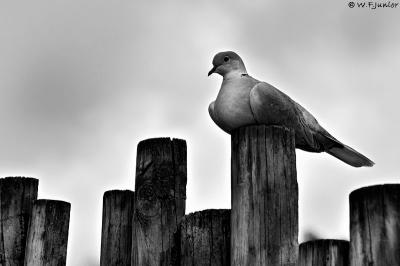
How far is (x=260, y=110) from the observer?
6152 mm

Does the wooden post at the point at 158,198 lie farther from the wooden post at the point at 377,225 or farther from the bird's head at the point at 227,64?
the wooden post at the point at 377,225

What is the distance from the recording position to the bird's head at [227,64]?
6.98 meters

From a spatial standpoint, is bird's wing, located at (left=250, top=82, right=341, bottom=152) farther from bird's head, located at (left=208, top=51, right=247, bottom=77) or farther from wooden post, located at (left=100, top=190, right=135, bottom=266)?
wooden post, located at (left=100, top=190, right=135, bottom=266)

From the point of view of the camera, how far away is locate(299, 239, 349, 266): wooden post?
5.72m

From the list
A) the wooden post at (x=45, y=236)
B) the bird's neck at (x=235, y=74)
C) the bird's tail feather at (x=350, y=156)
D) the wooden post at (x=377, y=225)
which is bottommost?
the wooden post at (x=377, y=225)

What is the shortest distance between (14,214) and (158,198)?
2.22 m

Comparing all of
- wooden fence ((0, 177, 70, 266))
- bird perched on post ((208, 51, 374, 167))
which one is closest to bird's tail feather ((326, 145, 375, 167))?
bird perched on post ((208, 51, 374, 167))

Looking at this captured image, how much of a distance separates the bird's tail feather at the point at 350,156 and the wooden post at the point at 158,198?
197 cm

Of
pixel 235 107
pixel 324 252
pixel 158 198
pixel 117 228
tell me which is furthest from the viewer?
pixel 117 228

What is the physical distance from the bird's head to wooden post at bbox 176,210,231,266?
196 centimetres

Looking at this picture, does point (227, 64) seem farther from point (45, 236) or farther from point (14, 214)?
point (14, 214)

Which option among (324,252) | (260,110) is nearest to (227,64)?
(260,110)

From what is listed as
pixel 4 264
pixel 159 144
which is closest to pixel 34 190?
pixel 4 264

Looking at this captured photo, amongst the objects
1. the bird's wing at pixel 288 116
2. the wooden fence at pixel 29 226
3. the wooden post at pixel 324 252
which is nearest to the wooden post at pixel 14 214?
the wooden fence at pixel 29 226
